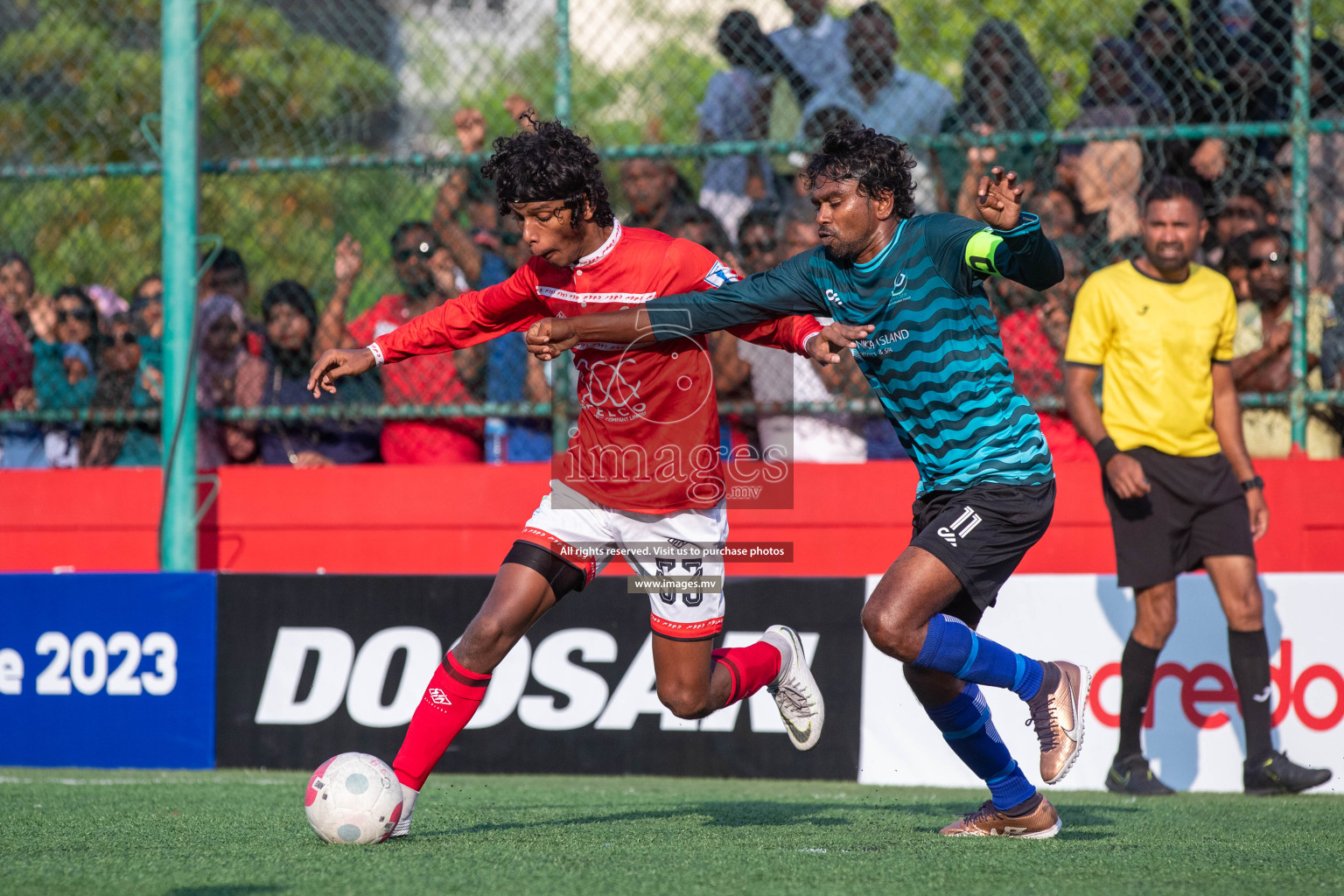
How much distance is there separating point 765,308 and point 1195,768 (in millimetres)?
3607

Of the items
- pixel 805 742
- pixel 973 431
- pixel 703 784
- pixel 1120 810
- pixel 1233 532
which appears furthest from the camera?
pixel 703 784

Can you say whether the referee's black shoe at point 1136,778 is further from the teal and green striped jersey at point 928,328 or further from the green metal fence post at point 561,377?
the green metal fence post at point 561,377

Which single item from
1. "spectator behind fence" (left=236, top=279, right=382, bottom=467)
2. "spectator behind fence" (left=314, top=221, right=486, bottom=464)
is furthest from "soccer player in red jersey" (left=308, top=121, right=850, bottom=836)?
"spectator behind fence" (left=236, top=279, right=382, bottom=467)

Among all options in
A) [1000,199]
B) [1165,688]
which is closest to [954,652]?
[1000,199]

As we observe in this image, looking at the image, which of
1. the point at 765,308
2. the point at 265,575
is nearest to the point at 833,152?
the point at 765,308

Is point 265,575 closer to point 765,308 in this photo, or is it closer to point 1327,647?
point 765,308

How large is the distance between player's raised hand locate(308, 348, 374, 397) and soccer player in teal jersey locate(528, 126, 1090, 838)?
2.53ft

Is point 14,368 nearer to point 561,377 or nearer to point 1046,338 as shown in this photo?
point 561,377

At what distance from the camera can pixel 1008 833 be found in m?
4.89

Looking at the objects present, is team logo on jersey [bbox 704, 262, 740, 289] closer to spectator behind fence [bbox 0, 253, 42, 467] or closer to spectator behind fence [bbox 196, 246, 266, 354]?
spectator behind fence [bbox 196, 246, 266, 354]

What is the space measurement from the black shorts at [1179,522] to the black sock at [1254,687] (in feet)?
1.29

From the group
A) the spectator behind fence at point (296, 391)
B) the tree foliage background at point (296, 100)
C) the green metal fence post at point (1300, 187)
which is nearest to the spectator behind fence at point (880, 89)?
the tree foliage background at point (296, 100)

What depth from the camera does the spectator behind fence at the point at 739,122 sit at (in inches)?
329

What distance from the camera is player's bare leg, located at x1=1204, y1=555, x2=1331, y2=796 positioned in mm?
6344
